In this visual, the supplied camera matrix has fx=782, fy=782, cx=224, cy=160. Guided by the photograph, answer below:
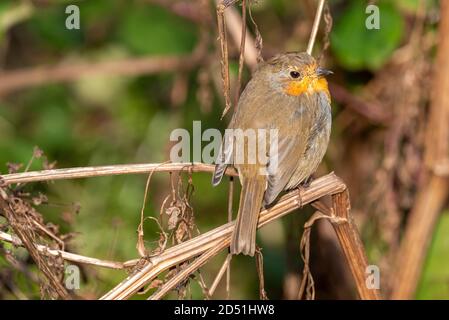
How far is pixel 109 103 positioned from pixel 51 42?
3.17 feet

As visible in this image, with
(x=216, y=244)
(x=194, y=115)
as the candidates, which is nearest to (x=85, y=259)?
(x=216, y=244)

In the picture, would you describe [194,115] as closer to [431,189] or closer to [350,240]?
[431,189]

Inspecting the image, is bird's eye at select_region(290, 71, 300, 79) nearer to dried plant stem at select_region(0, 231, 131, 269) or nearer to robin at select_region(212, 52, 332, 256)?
robin at select_region(212, 52, 332, 256)

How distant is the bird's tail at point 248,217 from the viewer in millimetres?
3250

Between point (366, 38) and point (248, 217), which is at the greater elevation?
point (366, 38)

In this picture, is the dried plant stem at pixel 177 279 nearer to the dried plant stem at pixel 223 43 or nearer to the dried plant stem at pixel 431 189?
the dried plant stem at pixel 223 43

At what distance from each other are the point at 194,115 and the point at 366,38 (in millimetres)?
1655

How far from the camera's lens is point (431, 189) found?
445 cm

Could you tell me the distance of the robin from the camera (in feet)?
12.2

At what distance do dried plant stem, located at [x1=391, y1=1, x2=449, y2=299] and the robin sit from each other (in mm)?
706

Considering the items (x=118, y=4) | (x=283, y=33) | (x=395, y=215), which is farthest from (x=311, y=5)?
(x=118, y=4)

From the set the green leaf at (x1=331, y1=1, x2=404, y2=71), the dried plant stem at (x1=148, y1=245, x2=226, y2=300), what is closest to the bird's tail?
the dried plant stem at (x1=148, y1=245, x2=226, y2=300)

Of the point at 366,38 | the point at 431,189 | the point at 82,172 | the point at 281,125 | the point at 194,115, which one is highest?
the point at 366,38
